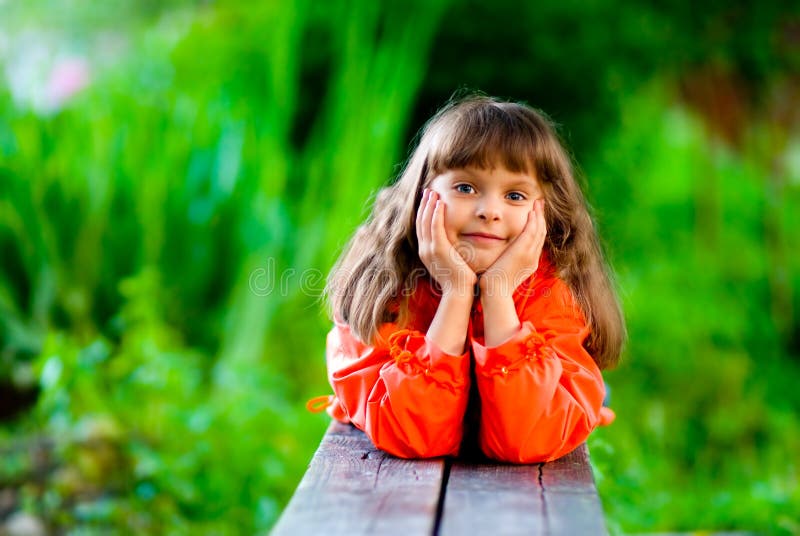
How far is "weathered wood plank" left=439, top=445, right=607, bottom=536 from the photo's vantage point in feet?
4.59

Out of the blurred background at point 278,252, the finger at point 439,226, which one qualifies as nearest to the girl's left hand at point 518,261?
the finger at point 439,226

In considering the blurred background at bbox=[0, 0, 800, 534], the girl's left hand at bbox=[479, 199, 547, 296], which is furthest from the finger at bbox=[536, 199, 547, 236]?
the blurred background at bbox=[0, 0, 800, 534]

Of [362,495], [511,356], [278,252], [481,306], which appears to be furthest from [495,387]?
[278,252]

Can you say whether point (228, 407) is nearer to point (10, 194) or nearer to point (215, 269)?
point (215, 269)

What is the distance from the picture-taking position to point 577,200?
6.34ft

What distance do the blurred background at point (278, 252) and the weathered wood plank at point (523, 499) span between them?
0.54 m

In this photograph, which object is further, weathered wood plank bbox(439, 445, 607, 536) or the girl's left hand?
the girl's left hand

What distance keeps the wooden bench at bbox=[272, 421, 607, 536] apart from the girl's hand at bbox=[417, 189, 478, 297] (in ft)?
1.06

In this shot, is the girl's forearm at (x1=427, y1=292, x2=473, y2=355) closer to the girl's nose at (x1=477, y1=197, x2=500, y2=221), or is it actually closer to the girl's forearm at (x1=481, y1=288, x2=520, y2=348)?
the girl's forearm at (x1=481, y1=288, x2=520, y2=348)

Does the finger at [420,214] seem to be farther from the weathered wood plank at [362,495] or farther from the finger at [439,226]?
the weathered wood plank at [362,495]

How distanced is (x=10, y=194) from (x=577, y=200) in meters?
2.49

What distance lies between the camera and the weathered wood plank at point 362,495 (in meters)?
1.40

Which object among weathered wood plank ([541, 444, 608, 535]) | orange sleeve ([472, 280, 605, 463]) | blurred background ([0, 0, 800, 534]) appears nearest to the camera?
weathered wood plank ([541, 444, 608, 535])

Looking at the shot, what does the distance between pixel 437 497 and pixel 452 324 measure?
33 cm
